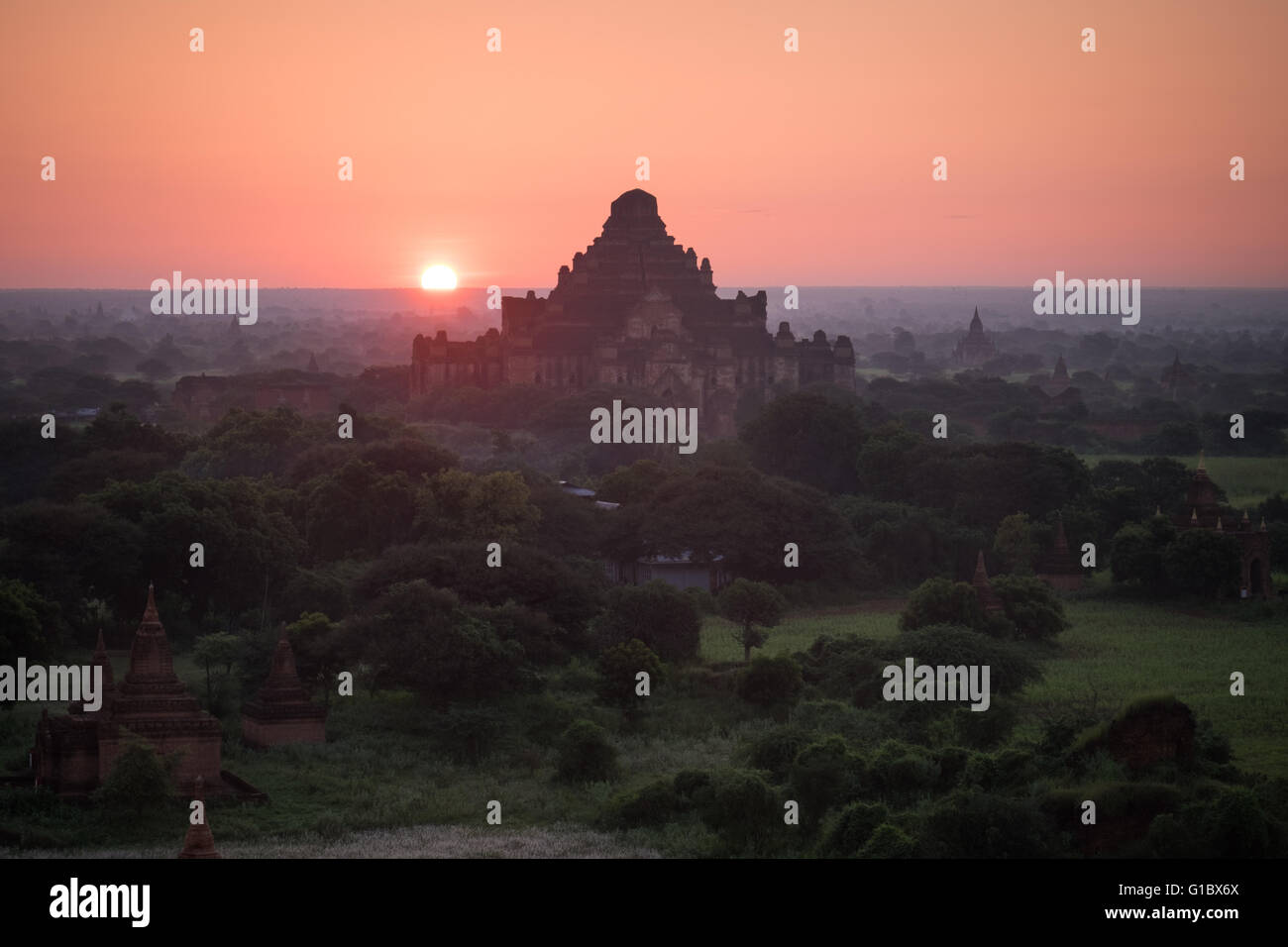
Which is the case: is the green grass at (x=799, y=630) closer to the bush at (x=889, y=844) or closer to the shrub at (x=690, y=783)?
the shrub at (x=690, y=783)

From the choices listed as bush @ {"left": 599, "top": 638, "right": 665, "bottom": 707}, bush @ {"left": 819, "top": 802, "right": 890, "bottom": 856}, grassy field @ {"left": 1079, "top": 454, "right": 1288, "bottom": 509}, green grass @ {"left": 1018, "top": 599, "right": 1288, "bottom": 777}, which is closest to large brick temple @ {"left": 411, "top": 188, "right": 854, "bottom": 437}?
grassy field @ {"left": 1079, "top": 454, "right": 1288, "bottom": 509}

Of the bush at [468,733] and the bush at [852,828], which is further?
the bush at [468,733]

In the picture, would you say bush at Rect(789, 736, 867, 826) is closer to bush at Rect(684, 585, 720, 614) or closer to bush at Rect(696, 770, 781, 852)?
bush at Rect(696, 770, 781, 852)

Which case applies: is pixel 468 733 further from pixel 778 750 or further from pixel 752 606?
pixel 752 606

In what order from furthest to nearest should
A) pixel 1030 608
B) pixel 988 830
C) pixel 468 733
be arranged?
pixel 1030 608 → pixel 468 733 → pixel 988 830

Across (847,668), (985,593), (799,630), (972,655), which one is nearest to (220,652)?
(847,668)

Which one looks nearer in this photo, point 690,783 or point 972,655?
point 690,783

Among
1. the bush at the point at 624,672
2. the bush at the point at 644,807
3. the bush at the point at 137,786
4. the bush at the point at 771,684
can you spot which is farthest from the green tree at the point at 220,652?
the bush at the point at 644,807
